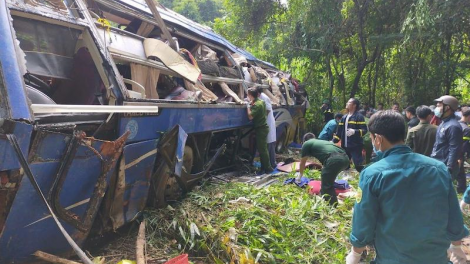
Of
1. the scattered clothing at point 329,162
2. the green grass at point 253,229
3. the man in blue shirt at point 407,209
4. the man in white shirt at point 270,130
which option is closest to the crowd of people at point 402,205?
the man in blue shirt at point 407,209

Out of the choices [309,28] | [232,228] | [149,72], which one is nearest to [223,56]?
[149,72]

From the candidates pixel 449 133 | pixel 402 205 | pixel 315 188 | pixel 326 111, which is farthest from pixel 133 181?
pixel 326 111

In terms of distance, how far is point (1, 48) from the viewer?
79.7 inches

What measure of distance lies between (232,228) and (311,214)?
103 cm

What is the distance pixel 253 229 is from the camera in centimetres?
315

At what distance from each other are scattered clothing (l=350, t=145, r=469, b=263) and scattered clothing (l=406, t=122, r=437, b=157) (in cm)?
347

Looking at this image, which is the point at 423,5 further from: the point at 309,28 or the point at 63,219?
the point at 63,219

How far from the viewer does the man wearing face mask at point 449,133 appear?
13.7ft

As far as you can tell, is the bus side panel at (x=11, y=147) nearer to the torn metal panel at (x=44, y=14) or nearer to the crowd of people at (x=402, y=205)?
the torn metal panel at (x=44, y=14)

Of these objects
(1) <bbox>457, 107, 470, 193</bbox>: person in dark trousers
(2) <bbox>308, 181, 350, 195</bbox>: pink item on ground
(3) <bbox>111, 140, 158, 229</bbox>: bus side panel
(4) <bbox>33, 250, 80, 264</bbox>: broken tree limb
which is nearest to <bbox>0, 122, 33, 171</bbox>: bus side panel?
(4) <bbox>33, 250, 80, 264</bbox>: broken tree limb

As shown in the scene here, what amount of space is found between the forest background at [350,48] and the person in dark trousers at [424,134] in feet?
16.9

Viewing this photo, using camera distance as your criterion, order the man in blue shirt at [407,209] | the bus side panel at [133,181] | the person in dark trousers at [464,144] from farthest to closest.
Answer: the person in dark trousers at [464,144] → the bus side panel at [133,181] → the man in blue shirt at [407,209]

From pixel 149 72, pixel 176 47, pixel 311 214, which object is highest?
pixel 176 47

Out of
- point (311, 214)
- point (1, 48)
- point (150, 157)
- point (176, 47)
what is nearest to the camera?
point (1, 48)
